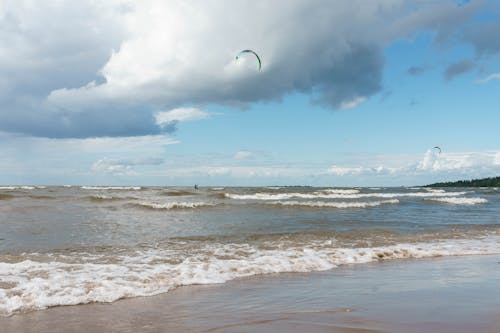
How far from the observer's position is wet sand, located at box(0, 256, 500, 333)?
4.34 metres

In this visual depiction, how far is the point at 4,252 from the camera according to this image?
31.6 ft

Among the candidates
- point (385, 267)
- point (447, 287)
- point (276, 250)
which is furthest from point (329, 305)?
point (276, 250)

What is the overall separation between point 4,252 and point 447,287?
957cm

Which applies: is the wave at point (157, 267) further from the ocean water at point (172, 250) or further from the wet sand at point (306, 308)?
the wet sand at point (306, 308)

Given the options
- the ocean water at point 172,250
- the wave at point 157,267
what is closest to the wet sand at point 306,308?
the wave at point 157,267

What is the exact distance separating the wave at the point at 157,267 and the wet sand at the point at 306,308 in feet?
1.39

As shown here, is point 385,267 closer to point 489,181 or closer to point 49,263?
point 49,263

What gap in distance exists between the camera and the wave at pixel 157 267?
5973 millimetres

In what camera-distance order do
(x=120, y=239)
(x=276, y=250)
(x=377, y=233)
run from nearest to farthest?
(x=276, y=250) → (x=120, y=239) → (x=377, y=233)

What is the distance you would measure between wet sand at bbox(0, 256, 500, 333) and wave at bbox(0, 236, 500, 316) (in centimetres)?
42

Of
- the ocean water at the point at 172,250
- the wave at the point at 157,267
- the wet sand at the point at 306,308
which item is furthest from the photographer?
the ocean water at the point at 172,250

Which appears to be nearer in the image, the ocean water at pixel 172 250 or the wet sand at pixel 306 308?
the wet sand at pixel 306 308

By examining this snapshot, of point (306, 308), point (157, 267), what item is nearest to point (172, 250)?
point (157, 267)

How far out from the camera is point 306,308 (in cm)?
509
